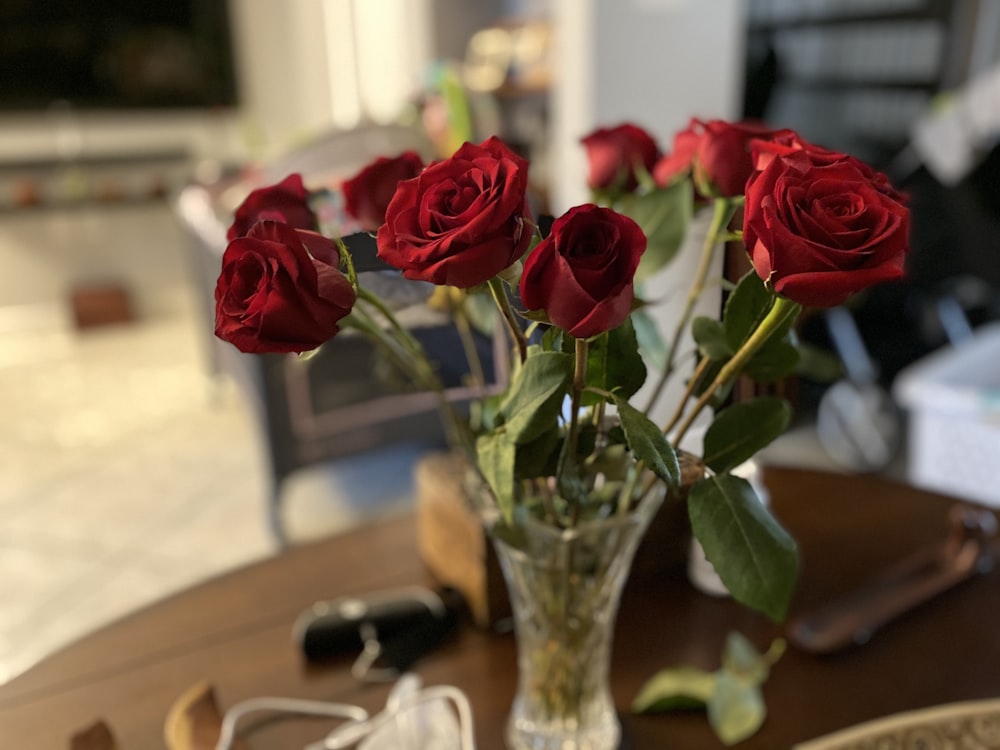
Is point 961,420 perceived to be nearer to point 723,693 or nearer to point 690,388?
point 723,693

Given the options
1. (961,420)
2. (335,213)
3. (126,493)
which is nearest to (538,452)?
(335,213)

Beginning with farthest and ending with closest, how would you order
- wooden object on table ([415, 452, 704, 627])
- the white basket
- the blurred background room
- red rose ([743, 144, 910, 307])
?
the blurred background room < the white basket < wooden object on table ([415, 452, 704, 627]) < red rose ([743, 144, 910, 307])

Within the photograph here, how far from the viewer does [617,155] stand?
0.56 metres

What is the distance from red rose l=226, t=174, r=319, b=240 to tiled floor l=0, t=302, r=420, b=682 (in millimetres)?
1035

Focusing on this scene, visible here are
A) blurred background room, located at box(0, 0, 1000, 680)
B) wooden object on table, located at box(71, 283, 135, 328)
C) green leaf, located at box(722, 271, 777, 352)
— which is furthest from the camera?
wooden object on table, located at box(71, 283, 135, 328)

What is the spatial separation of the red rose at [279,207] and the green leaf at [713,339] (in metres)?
0.24

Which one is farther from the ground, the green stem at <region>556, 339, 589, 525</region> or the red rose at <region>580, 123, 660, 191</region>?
the red rose at <region>580, 123, 660, 191</region>

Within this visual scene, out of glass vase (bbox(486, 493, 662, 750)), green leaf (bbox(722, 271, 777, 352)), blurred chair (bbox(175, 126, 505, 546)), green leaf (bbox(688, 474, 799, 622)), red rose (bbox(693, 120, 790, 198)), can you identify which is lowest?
blurred chair (bbox(175, 126, 505, 546))

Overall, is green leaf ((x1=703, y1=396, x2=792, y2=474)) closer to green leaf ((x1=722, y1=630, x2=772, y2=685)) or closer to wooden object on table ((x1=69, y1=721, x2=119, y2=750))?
green leaf ((x1=722, y1=630, x2=772, y2=685))

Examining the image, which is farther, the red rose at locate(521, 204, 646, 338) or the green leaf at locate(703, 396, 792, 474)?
the green leaf at locate(703, 396, 792, 474)

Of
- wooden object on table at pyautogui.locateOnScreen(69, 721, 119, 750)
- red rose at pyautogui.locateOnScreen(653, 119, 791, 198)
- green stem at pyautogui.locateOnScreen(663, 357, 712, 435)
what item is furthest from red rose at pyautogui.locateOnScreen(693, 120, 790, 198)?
wooden object on table at pyautogui.locateOnScreen(69, 721, 119, 750)

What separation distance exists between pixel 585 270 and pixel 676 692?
0.43 meters

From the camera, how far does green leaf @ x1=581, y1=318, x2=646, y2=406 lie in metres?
0.43

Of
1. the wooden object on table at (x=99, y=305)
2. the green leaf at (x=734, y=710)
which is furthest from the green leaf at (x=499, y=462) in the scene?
the wooden object on table at (x=99, y=305)
